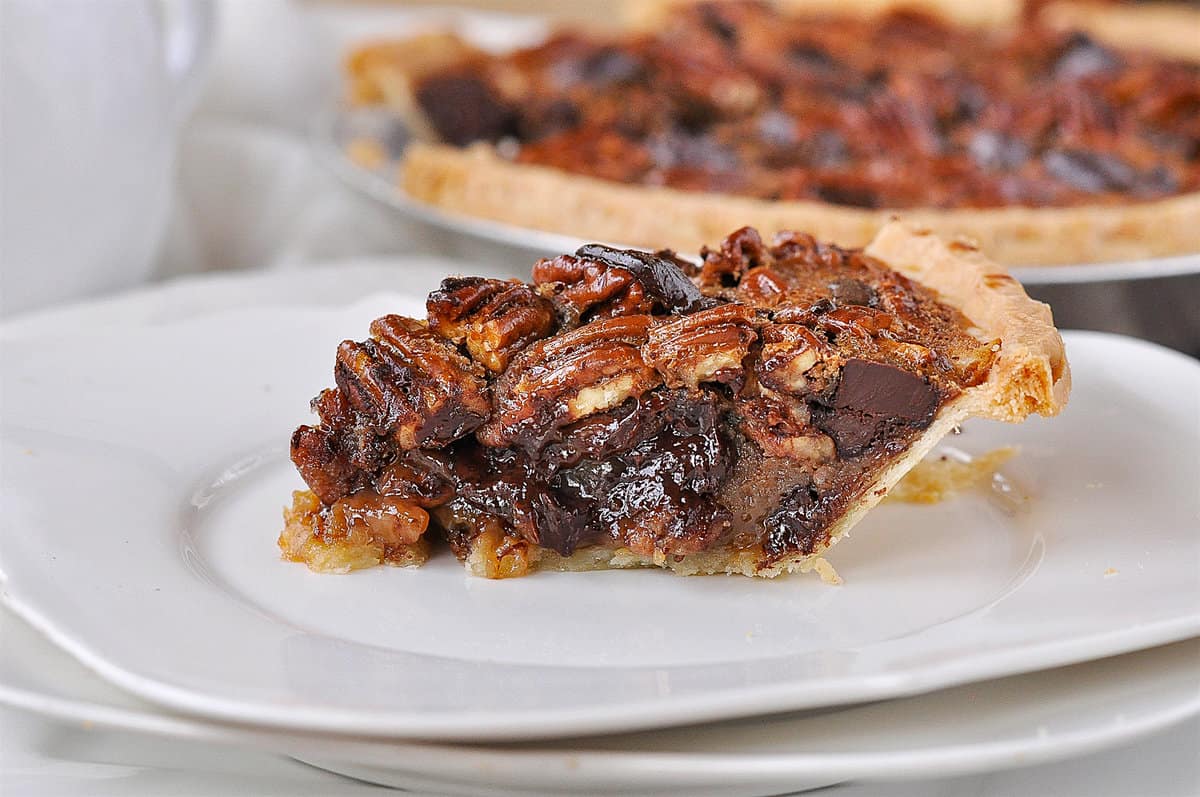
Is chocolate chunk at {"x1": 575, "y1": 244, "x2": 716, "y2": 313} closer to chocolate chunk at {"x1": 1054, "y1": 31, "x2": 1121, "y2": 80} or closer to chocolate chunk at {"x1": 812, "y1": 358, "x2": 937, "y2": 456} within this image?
chocolate chunk at {"x1": 812, "y1": 358, "x2": 937, "y2": 456}

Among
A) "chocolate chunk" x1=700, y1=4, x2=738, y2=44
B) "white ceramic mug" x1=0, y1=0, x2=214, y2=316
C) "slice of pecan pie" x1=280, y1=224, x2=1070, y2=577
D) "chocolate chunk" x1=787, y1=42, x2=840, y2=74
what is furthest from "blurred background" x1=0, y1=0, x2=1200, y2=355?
"chocolate chunk" x1=787, y1=42, x2=840, y2=74

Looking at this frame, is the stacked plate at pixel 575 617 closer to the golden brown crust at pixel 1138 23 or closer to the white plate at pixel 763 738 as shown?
the white plate at pixel 763 738

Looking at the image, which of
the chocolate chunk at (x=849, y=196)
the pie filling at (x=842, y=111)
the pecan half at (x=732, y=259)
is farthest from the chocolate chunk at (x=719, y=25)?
the pecan half at (x=732, y=259)

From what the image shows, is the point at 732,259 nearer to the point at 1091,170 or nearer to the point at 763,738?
the point at 763,738

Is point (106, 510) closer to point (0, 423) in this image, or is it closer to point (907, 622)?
point (0, 423)

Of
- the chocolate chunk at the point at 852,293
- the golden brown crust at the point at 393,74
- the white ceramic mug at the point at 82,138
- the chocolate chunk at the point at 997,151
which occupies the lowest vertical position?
the chocolate chunk at the point at 997,151

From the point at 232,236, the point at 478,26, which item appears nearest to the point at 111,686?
the point at 232,236

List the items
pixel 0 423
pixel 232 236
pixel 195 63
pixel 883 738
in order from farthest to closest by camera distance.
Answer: pixel 232 236, pixel 195 63, pixel 0 423, pixel 883 738
